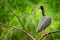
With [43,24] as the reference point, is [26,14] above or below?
below

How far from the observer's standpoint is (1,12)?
597cm

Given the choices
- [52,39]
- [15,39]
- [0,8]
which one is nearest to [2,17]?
[0,8]

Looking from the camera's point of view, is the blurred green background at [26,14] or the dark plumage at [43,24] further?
the blurred green background at [26,14]

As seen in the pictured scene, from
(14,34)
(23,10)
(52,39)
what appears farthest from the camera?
(23,10)

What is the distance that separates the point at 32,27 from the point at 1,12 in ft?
3.16

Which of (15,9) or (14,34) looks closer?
(14,34)

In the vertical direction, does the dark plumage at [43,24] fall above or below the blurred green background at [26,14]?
above

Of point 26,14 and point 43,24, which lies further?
point 26,14

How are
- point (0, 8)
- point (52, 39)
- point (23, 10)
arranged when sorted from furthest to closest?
point (23, 10)
point (0, 8)
point (52, 39)

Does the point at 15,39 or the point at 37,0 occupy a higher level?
the point at 37,0

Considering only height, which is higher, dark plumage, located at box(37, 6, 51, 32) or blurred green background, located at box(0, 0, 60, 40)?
dark plumage, located at box(37, 6, 51, 32)

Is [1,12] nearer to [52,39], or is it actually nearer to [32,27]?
[32,27]

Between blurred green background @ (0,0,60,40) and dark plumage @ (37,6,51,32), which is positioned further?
blurred green background @ (0,0,60,40)

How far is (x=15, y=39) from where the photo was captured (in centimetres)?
546
